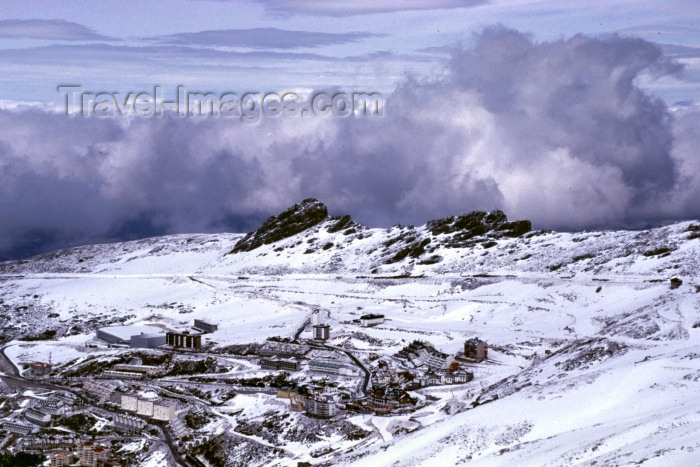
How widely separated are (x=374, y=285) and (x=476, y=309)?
32.6 meters

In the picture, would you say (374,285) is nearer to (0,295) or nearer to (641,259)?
(641,259)

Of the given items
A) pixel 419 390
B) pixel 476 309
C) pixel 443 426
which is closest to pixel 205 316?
pixel 476 309

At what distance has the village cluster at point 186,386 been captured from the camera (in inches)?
3563

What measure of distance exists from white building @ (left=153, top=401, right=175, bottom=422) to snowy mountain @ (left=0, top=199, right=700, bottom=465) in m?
5.63

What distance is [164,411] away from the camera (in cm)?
9688

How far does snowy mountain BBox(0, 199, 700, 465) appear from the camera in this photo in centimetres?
6562

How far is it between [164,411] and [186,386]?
12.6 meters

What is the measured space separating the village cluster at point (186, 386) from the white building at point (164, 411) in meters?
0.12

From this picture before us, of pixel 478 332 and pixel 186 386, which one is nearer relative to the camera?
pixel 186 386

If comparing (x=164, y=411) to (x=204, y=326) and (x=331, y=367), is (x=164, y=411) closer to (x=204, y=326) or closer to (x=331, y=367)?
(x=331, y=367)

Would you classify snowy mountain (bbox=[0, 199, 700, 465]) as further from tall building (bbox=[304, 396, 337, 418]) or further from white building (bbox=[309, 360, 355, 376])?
white building (bbox=[309, 360, 355, 376])

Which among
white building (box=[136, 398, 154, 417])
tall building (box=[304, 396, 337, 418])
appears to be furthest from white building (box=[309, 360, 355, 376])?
white building (box=[136, 398, 154, 417])

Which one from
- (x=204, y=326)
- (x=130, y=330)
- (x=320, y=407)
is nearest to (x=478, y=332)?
(x=320, y=407)

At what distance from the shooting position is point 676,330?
100562mm
